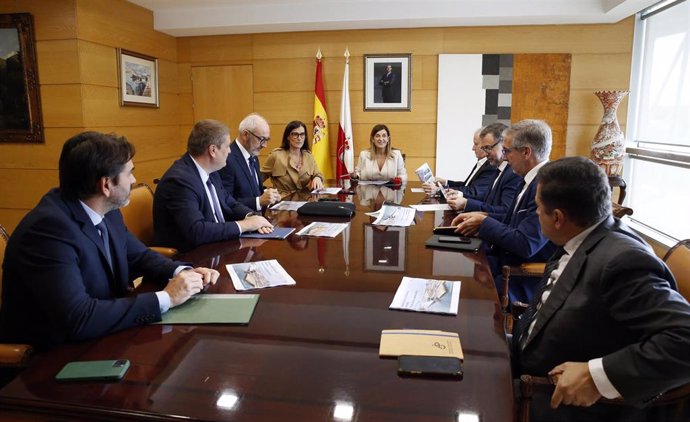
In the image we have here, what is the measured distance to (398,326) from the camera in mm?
1362

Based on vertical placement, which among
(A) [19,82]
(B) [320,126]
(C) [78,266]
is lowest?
(C) [78,266]

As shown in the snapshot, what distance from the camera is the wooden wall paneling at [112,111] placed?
184 inches

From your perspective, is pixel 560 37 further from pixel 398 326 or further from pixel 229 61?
pixel 398 326

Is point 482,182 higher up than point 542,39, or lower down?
lower down

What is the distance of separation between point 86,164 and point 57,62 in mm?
3820

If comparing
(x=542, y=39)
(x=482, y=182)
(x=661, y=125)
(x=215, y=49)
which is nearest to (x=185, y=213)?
(x=482, y=182)

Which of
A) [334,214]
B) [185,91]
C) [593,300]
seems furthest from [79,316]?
[185,91]

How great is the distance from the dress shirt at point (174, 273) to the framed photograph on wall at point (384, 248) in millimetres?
698

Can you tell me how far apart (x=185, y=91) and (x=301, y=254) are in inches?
190

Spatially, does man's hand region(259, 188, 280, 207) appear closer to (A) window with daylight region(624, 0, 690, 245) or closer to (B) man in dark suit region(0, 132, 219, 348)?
(B) man in dark suit region(0, 132, 219, 348)

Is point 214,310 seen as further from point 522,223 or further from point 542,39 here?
point 542,39

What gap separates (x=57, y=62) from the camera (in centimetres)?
458

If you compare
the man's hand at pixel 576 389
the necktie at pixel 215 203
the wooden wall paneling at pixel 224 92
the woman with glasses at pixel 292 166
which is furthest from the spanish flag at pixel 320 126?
the man's hand at pixel 576 389

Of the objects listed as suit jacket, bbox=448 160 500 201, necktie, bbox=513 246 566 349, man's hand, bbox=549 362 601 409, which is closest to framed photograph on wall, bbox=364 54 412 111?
suit jacket, bbox=448 160 500 201
